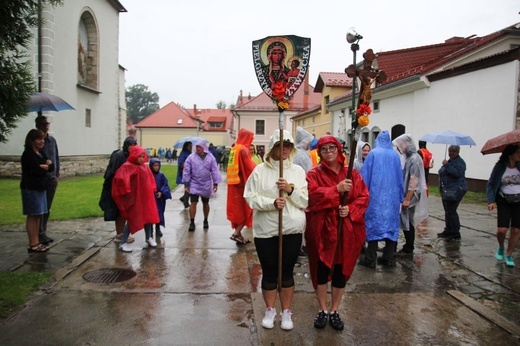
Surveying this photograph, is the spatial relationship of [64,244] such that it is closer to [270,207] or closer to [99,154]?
[270,207]

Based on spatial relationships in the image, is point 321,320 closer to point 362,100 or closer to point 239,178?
point 362,100

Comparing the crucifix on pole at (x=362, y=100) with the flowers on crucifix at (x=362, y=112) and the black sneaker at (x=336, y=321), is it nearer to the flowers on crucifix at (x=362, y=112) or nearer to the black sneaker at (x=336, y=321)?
the flowers on crucifix at (x=362, y=112)

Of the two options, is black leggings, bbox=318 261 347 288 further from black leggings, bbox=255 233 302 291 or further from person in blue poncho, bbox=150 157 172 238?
person in blue poncho, bbox=150 157 172 238

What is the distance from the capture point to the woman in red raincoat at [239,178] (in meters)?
6.70

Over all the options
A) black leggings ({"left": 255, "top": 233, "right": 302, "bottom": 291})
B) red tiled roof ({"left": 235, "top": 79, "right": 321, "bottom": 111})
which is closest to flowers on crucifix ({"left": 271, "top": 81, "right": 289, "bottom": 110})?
black leggings ({"left": 255, "top": 233, "right": 302, "bottom": 291})

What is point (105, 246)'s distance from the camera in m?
6.58

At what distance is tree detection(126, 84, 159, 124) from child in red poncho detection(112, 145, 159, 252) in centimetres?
10961

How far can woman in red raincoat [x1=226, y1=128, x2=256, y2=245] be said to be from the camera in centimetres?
670

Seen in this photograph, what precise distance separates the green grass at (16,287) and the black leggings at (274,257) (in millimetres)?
2533

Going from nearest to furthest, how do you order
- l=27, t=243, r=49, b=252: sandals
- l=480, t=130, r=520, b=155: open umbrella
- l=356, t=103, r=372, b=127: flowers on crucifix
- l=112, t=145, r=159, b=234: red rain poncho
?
l=356, t=103, r=372, b=127: flowers on crucifix < l=480, t=130, r=520, b=155: open umbrella < l=27, t=243, r=49, b=252: sandals < l=112, t=145, r=159, b=234: red rain poncho

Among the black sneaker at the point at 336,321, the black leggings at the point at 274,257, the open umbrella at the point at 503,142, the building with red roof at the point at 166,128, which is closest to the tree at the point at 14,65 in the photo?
the black leggings at the point at 274,257

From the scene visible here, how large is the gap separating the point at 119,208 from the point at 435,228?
6.44 metres

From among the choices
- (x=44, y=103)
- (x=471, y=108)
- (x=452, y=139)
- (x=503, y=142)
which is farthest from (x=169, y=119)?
(x=503, y=142)

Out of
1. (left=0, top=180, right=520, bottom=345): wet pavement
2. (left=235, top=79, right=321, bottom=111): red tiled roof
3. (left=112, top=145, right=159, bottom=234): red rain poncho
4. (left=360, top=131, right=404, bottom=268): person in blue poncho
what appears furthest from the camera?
(left=235, top=79, right=321, bottom=111): red tiled roof
